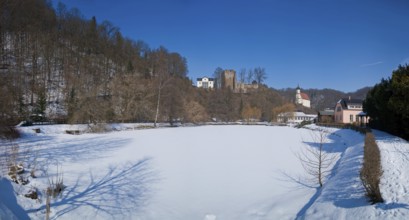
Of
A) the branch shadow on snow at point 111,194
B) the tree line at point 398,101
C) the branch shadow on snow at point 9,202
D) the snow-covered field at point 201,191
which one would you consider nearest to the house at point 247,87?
the tree line at point 398,101

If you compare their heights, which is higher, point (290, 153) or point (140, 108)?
point (140, 108)

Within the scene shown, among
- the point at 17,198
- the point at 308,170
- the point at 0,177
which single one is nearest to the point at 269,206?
the point at 308,170

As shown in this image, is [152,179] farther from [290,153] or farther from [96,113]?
[96,113]

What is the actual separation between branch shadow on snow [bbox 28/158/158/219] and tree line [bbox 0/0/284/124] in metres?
6.20

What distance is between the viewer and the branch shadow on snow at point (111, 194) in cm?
719

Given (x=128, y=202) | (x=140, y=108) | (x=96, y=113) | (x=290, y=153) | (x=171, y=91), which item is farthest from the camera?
(x=171, y=91)

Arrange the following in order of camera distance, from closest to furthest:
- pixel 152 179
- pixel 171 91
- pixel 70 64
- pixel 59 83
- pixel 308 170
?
1. pixel 152 179
2. pixel 308 170
3. pixel 171 91
4. pixel 59 83
5. pixel 70 64

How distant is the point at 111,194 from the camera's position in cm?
823

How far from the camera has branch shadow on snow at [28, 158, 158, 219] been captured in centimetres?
719

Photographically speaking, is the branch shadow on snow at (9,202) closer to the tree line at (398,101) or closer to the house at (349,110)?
the tree line at (398,101)

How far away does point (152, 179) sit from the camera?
9945 millimetres

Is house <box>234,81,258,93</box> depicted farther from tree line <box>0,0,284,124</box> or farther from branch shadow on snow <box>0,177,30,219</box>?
branch shadow on snow <box>0,177,30,219</box>

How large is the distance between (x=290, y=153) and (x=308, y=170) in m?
4.83

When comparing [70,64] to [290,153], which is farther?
[70,64]
